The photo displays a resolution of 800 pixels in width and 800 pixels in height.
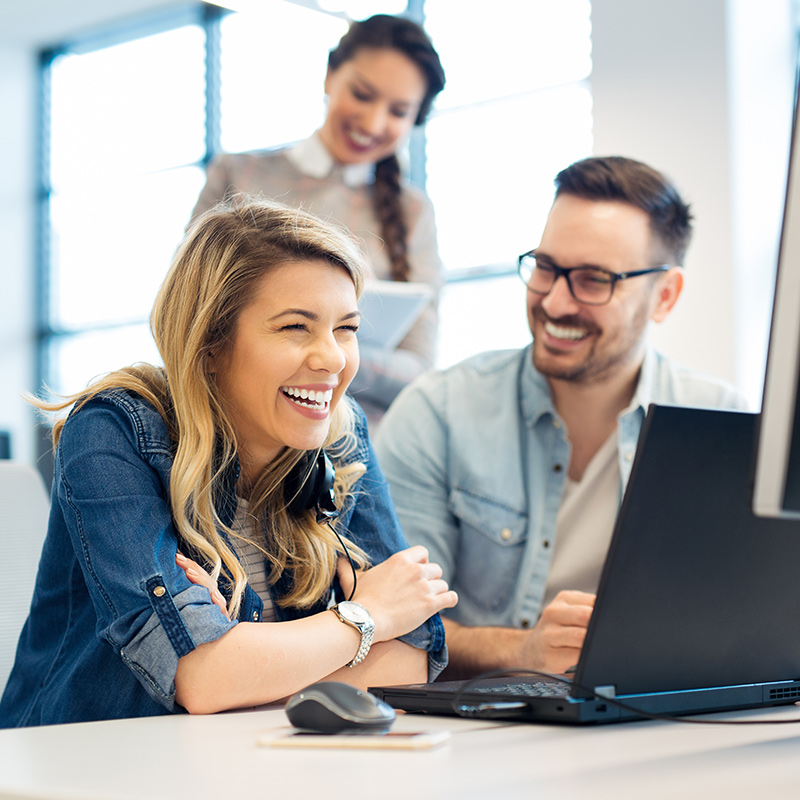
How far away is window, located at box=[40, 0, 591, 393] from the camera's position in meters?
4.60

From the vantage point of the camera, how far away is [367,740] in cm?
75

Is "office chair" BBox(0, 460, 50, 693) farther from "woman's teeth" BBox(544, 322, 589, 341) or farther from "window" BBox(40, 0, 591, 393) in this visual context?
"window" BBox(40, 0, 591, 393)

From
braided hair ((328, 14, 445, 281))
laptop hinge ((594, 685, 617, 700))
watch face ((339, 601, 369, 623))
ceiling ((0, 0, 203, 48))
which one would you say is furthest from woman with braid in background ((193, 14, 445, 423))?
ceiling ((0, 0, 203, 48))

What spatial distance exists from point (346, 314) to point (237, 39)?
4923 millimetres

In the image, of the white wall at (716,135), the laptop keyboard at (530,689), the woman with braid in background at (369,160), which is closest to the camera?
the laptop keyboard at (530,689)

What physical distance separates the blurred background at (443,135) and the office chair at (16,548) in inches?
8.9

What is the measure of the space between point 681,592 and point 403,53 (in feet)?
6.78

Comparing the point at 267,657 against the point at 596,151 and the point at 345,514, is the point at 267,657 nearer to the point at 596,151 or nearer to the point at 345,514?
the point at 345,514

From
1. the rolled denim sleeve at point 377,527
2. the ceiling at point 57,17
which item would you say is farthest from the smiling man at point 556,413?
the ceiling at point 57,17

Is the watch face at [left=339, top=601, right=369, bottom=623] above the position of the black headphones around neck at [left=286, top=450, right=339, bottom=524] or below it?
below

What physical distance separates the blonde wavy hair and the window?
1.79 metres

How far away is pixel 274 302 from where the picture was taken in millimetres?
1379

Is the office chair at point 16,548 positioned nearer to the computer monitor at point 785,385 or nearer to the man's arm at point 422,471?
the man's arm at point 422,471

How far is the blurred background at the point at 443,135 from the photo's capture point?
3.51 metres
